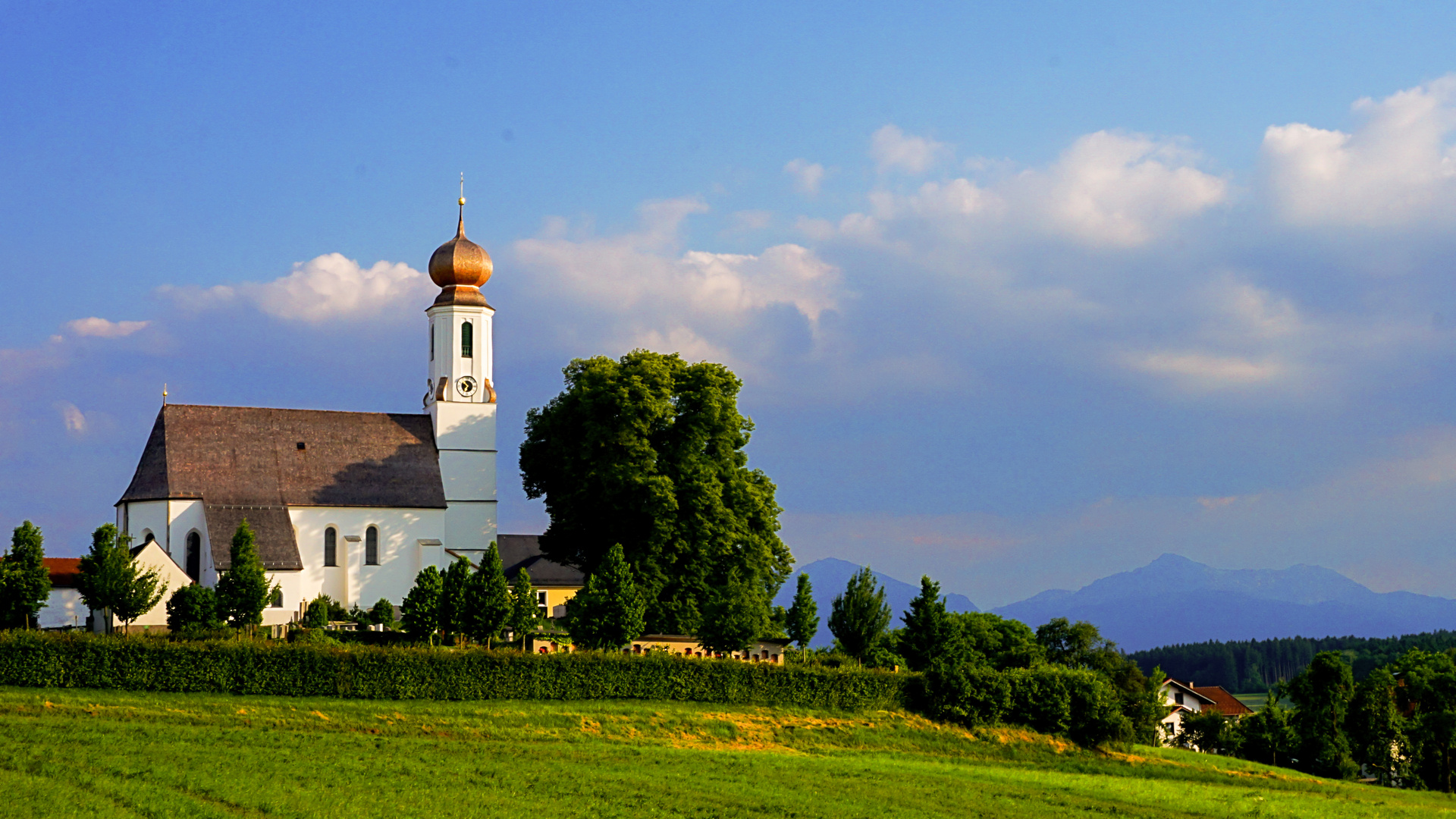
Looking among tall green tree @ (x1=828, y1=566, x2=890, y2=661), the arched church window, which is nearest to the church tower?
the arched church window

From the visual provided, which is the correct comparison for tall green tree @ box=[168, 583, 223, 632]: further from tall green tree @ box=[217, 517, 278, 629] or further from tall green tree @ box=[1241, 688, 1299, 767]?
tall green tree @ box=[1241, 688, 1299, 767]

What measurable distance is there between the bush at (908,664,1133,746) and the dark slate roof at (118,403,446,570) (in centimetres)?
2656

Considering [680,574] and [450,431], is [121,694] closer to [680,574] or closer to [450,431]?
[680,574]

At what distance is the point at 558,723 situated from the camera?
40.3 meters

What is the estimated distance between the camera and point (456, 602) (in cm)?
4888

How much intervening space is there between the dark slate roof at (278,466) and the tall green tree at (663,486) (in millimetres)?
8234

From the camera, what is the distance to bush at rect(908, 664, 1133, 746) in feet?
158

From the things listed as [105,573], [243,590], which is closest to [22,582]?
[105,573]

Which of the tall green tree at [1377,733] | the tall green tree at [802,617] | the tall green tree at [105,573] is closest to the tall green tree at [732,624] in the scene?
the tall green tree at [802,617]

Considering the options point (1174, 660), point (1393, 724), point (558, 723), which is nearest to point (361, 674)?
point (558, 723)

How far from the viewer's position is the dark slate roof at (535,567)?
3159 inches

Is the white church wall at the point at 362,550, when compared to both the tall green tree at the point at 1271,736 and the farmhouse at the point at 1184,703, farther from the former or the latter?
the farmhouse at the point at 1184,703

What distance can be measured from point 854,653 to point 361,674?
2445 cm

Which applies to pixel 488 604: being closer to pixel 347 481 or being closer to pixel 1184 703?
pixel 347 481
